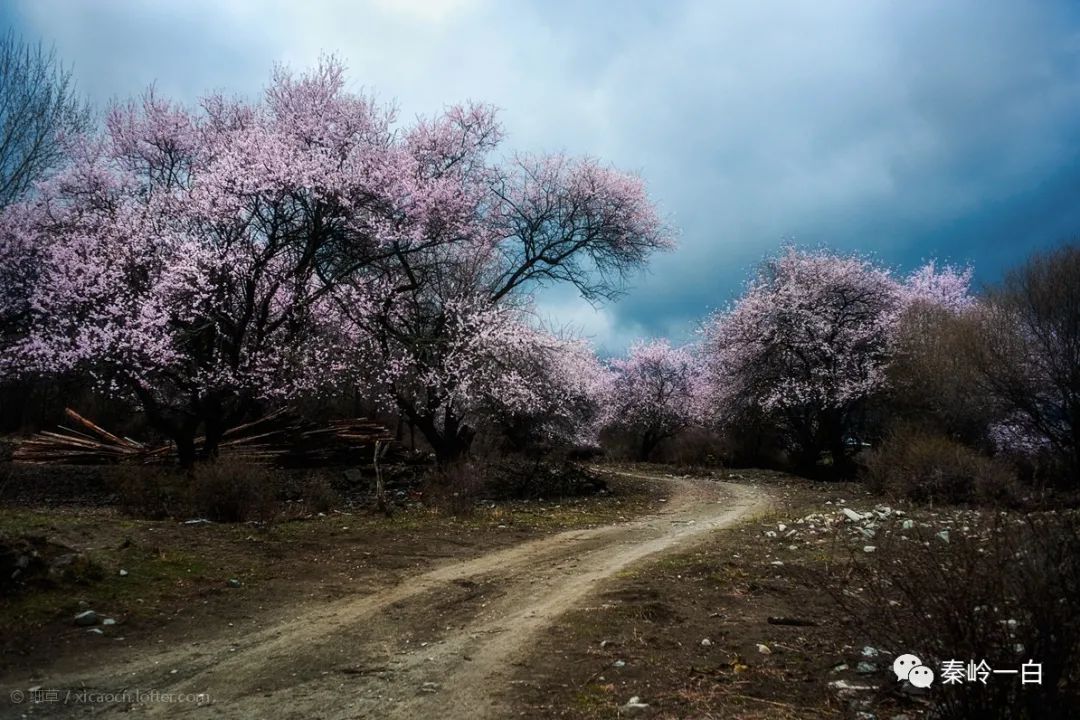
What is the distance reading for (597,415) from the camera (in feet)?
89.6

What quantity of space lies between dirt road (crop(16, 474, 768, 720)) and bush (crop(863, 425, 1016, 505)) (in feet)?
27.8

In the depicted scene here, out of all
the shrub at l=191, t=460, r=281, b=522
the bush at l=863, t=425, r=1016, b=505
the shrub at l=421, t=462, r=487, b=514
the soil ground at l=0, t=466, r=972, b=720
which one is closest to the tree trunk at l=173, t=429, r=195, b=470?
the shrub at l=191, t=460, r=281, b=522

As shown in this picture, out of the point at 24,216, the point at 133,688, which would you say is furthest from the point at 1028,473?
the point at 24,216

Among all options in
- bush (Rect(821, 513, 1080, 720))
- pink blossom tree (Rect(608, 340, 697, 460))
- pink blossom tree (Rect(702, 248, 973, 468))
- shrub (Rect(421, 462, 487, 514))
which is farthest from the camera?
pink blossom tree (Rect(608, 340, 697, 460))

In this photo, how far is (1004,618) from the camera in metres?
3.20

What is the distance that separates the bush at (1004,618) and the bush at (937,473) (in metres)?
10.3

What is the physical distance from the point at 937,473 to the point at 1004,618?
12211mm

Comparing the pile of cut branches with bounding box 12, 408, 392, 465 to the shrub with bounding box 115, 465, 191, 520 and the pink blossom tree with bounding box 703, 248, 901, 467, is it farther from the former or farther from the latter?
the pink blossom tree with bounding box 703, 248, 901, 467

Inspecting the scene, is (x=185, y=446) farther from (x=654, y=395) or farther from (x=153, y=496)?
(x=654, y=395)

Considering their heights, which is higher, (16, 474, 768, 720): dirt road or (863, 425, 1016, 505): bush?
(863, 425, 1016, 505): bush

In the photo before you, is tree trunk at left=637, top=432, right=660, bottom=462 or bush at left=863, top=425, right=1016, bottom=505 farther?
tree trunk at left=637, top=432, right=660, bottom=462

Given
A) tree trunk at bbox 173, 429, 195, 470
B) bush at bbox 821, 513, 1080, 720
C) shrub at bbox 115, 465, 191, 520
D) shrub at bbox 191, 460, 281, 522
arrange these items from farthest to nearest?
tree trunk at bbox 173, 429, 195, 470 < shrub at bbox 115, 465, 191, 520 < shrub at bbox 191, 460, 281, 522 < bush at bbox 821, 513, 1080, 720

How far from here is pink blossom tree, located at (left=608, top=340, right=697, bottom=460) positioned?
3447 centimetres

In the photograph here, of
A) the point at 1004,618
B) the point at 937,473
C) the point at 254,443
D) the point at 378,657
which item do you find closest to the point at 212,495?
the point at 378,657
